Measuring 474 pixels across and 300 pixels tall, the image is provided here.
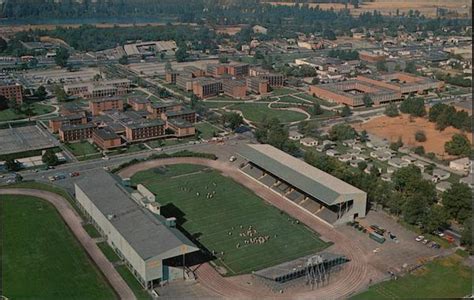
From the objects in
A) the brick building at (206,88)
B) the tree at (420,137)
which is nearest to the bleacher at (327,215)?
the tree at (420,137)

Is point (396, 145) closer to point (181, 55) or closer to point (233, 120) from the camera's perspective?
point (233, 120)

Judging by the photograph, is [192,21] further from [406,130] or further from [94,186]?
[94,186]

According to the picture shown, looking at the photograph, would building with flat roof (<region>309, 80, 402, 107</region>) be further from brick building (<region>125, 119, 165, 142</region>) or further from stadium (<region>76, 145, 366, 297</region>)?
stadium (<region>76, 145, 366, 297</region>)

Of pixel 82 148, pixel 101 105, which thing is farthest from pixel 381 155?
pixel 101 105

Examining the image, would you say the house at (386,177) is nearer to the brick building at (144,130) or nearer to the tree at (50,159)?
the brick building at (144,130)

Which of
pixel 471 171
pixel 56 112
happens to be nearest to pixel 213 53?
pixel 56 112

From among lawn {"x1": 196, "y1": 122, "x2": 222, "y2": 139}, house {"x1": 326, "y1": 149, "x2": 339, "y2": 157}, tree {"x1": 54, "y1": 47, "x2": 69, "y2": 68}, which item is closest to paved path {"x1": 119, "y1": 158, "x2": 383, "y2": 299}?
house {"x1": 326, "y1": 149, "x2": 339, "y2": 157}
